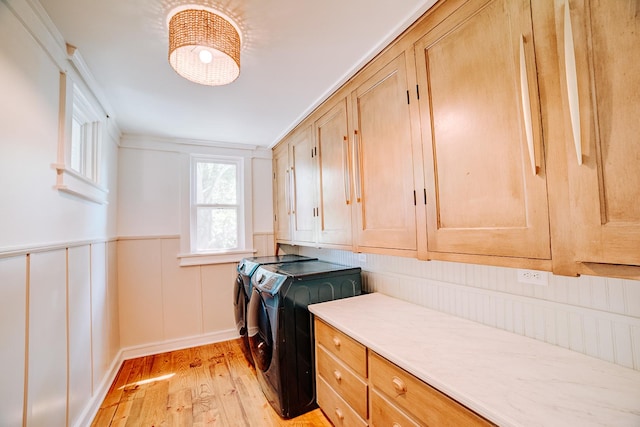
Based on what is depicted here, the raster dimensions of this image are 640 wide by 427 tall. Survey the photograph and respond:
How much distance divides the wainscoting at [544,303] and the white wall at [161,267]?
228cm

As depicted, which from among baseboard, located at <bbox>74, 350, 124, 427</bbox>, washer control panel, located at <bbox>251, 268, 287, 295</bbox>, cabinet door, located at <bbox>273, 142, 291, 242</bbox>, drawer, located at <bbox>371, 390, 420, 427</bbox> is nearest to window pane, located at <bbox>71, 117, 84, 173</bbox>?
washer control panel, located at <bbox>251, 268, 287, 295</bbox>

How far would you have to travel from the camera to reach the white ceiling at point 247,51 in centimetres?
124

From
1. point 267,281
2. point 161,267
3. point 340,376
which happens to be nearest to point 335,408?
point 340,376

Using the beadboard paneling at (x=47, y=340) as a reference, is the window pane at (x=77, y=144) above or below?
above

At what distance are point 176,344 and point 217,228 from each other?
131 centimetres

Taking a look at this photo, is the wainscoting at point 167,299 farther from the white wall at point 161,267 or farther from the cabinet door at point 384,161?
the cabinet door at point 384,161

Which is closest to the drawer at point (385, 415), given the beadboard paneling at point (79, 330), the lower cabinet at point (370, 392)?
the lower cabinet at point (370, 392)

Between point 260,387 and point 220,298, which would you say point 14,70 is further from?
point 220,298

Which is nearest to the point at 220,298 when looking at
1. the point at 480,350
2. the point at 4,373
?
the point at 4,373

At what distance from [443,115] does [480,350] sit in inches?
39.1

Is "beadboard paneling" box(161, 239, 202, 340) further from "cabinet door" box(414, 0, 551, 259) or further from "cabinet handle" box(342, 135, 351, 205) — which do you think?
"cabinet door" box(414, 0, 551, 259)

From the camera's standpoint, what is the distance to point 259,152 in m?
3.46

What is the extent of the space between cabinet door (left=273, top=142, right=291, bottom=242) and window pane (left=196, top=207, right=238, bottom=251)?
0.53 metres

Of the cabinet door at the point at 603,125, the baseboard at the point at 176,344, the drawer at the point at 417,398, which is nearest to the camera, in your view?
the cabinet door at the point at 603,125
